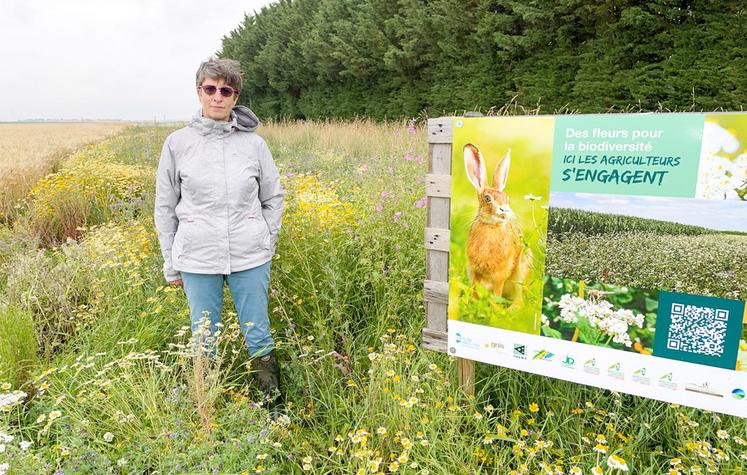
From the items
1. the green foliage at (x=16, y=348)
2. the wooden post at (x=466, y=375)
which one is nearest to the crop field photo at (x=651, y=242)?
the wooden post at (x=466, y=375)

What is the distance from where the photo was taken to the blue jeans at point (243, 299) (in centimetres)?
294

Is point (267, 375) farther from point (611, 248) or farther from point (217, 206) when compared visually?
point (611, 248)

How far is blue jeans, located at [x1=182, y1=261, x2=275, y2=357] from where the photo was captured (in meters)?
2.94

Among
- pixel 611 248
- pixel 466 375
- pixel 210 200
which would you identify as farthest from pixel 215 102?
pixel 611 248

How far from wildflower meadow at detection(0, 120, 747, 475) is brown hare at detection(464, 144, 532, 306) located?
26 cm

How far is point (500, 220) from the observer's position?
2.56m

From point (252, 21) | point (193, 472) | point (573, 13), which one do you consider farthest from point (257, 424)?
point (252, 21)

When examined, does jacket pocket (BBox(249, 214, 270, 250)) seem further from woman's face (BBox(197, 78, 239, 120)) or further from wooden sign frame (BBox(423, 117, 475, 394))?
wooden sign frame (BBox(423, 117, 475, 394))

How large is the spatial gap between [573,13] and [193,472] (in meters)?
14.0

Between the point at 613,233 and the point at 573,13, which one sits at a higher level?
the point at 573,13

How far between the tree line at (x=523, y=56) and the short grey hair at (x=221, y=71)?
16.9ft

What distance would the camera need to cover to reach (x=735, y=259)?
6.86ft

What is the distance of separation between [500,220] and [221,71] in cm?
167

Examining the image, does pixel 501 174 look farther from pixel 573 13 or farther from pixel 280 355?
pixel 573 13
